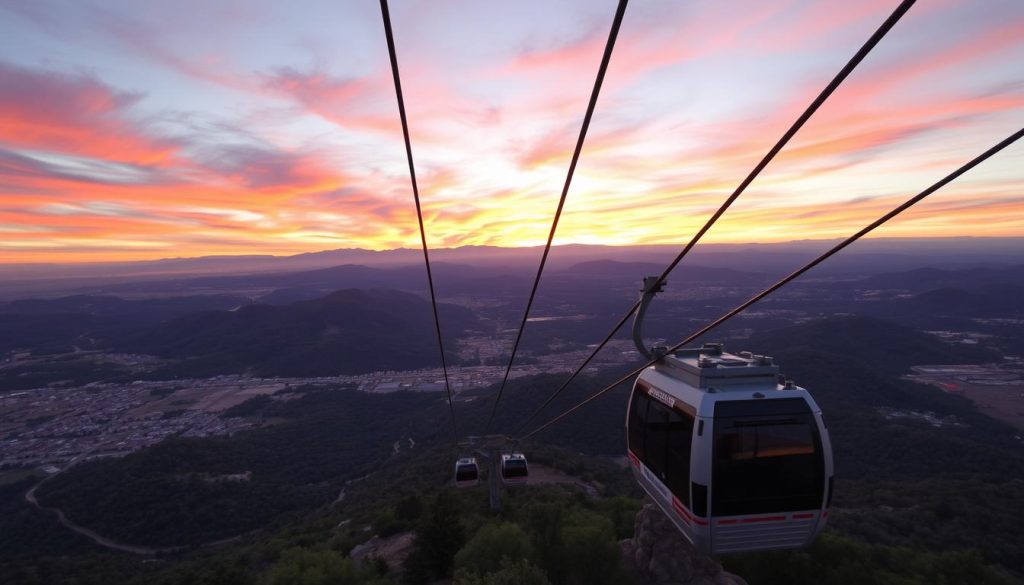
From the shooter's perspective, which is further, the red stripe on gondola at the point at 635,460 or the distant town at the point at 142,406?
the distant town at the point at 142,406

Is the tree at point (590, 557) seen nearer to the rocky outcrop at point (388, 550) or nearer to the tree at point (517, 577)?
the tree at point (517, 577)

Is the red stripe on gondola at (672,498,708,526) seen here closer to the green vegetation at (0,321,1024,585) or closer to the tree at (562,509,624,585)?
the green vegetation at (0,321,1024,585)

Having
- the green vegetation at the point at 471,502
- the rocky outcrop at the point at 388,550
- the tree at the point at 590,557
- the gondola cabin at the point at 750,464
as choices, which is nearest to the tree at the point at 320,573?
the green vegetation at the point at 471,502

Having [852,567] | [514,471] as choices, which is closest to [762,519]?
[852,567]

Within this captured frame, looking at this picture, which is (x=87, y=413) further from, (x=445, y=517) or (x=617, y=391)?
(x=445, y=517)

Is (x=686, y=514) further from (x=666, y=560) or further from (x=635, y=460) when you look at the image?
(x=666, y=560)

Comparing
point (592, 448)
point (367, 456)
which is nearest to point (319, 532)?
point (592, 448)

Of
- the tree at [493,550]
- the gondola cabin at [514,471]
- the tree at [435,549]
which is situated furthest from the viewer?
the gondola cabin at [514,471]
